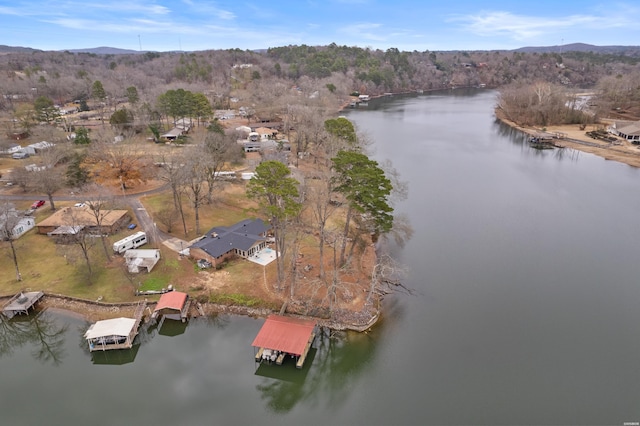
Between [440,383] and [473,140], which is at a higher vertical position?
[473,140]

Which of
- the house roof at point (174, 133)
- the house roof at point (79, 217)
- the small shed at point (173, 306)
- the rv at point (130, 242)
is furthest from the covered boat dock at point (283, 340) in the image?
the house roof at point (174, 133)

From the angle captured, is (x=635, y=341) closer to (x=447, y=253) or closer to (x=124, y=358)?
(x=447, y=253)

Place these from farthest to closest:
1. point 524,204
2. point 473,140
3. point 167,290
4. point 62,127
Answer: point 473,140
point 62,127
point 524,204
point 167,290

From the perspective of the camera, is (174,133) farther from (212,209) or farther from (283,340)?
(283,340)

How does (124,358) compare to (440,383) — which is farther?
(124,358)

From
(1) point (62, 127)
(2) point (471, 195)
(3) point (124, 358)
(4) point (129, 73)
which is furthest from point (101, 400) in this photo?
(4) point (129, 73)

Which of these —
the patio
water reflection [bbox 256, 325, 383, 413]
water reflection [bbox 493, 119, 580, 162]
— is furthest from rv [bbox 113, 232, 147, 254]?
water reflection [bbox 493, 119, 580, 162]

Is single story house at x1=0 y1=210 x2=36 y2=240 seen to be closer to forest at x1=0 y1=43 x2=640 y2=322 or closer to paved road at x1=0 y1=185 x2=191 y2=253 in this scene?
forest at x1=0 y1=43 x2=640 y2=322
